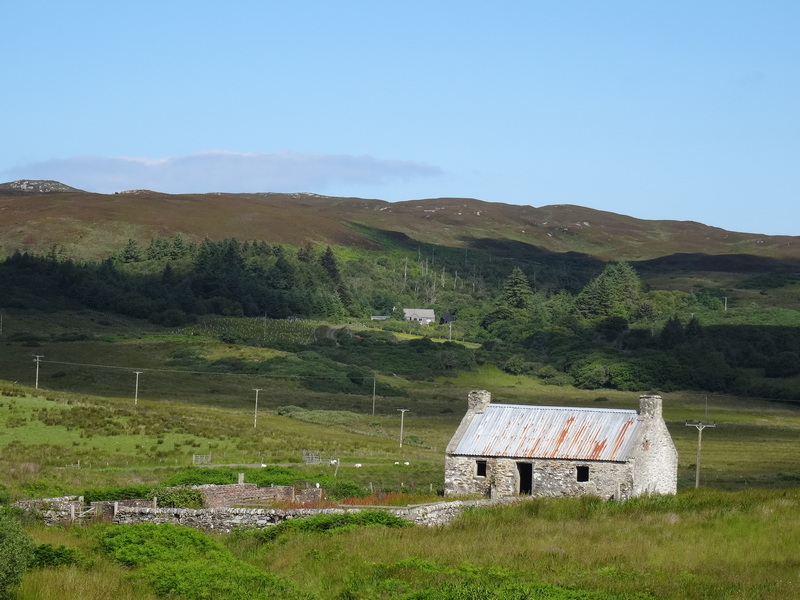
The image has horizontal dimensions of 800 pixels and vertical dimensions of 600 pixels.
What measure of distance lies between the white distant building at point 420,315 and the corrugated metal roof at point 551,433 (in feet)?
481

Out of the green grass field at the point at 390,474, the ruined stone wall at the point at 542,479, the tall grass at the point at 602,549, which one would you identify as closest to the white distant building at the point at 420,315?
the green grass field at the point at 390,474

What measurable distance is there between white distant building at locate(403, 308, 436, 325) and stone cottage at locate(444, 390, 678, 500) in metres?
147

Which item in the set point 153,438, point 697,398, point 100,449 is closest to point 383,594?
A: point 100,449

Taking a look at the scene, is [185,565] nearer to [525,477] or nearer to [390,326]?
[525,477]

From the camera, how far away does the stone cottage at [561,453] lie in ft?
124

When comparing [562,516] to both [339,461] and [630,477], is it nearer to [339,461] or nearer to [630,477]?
[630,477]

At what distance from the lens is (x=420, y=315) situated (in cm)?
18988

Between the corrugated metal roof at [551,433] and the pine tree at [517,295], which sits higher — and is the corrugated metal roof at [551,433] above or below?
below

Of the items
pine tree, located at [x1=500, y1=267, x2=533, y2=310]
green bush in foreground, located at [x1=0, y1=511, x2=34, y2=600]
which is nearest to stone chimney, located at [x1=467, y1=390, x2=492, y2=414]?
green bush in foreground, located at [x1=0, y1=511, x2=34, y2=600]

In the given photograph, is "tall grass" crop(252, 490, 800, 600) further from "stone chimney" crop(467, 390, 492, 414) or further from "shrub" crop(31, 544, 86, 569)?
"stone chimney" crop(467, 390, 492, 414)

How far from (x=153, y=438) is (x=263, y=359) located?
6832 cm

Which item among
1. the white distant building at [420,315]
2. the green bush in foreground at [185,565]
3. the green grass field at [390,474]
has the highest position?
the white distant building at [420,315]

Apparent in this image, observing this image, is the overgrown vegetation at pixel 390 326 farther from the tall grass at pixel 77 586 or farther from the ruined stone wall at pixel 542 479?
the tall grass at pixel 77 586

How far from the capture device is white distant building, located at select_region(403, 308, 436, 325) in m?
188
